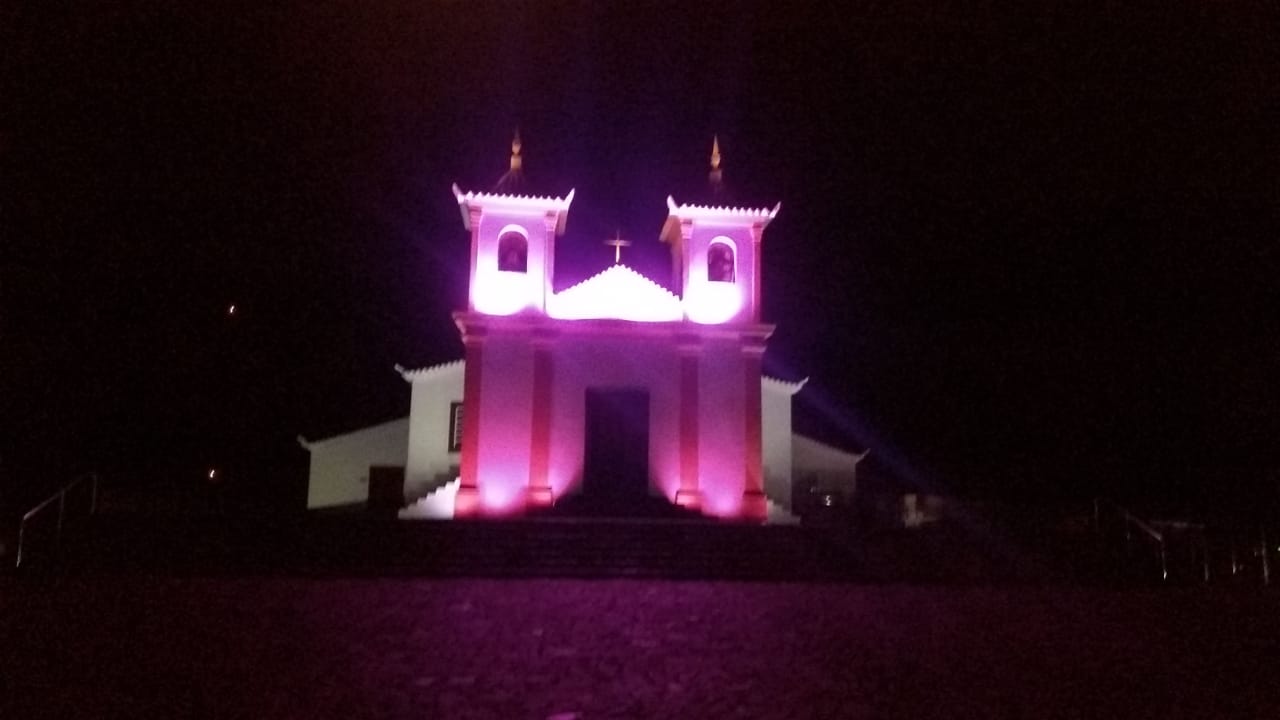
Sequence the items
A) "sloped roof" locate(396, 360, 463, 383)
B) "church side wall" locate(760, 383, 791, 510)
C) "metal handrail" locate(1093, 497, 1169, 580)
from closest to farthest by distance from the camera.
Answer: "metal handrail" locate(1093, 497, 1169, 580) < "sloped roof" locate(396, 360, 463, 383) < "church side wall" locate(760, 383, 791, 510)

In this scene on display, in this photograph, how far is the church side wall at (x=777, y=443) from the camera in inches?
883

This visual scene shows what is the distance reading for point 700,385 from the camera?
19.9m

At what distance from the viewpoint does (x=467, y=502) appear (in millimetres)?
18875

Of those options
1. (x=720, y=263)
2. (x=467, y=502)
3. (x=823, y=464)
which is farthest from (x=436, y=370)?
(x=823, y=464)

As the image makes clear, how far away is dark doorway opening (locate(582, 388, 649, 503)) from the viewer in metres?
19.4

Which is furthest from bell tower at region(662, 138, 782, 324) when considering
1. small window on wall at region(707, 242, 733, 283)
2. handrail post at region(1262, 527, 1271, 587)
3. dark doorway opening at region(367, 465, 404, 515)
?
handrail post at region(1262, 527, 1271, 587)

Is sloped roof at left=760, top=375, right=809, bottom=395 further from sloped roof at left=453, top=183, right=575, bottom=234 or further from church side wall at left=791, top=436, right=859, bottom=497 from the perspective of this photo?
sloped roof at left=453, top=183, right=575, bottom=234

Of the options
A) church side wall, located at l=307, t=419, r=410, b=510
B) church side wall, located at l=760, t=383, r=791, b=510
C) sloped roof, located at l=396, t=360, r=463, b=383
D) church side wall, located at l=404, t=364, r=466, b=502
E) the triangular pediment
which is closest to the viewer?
the triangular pediment

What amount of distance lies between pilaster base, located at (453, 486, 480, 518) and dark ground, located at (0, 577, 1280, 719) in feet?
21.2

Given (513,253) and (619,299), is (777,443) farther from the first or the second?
(513,253)

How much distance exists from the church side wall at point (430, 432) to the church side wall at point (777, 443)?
6758mm

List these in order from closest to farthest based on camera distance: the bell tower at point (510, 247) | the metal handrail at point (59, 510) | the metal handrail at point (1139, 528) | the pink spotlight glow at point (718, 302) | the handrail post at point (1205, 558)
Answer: the metal handrail at point (59, 510) < the handrail post at point (1205, 558) < the metal handrail at point (1139, 528) < the bell tower at point (510, 247) < the pink spotlight glow at point (718, 302)

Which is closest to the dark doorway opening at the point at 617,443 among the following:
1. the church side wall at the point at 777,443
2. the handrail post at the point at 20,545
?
the church side wall at the point at 777,443

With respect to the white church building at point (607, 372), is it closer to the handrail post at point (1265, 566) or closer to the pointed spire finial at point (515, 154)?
the pointed spire finial at point (515, 154)
